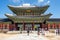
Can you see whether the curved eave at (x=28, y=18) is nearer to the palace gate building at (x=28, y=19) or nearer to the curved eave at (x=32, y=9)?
the palace gate building at (x=28, y=19)

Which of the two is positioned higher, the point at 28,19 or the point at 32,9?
the point at 32,9

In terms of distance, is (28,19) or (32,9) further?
(32,9)

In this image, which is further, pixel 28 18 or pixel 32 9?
pixel 32 9

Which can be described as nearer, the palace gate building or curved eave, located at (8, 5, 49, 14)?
the palace gate building

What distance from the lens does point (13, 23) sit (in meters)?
58.8

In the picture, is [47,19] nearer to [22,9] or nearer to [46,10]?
[46,10]

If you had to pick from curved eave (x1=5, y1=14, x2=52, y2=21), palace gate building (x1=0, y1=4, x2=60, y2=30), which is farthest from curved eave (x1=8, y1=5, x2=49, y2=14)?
curved eave (x1=5, y1=14, x2=52, y2=21)

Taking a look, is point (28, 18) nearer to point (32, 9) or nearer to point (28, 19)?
point (28, 19)

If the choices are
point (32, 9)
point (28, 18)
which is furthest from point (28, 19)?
point (32, 9)

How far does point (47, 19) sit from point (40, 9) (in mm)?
4474

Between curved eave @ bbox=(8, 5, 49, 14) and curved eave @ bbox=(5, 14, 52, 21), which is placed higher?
curved eave @ bbox=(8, 5, 49, 14)

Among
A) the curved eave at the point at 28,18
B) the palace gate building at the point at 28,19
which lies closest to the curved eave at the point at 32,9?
the palace gate building at the point at 28,19

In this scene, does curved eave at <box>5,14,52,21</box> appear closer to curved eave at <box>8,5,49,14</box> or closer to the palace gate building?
the palace gate building

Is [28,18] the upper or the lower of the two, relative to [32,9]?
lower
